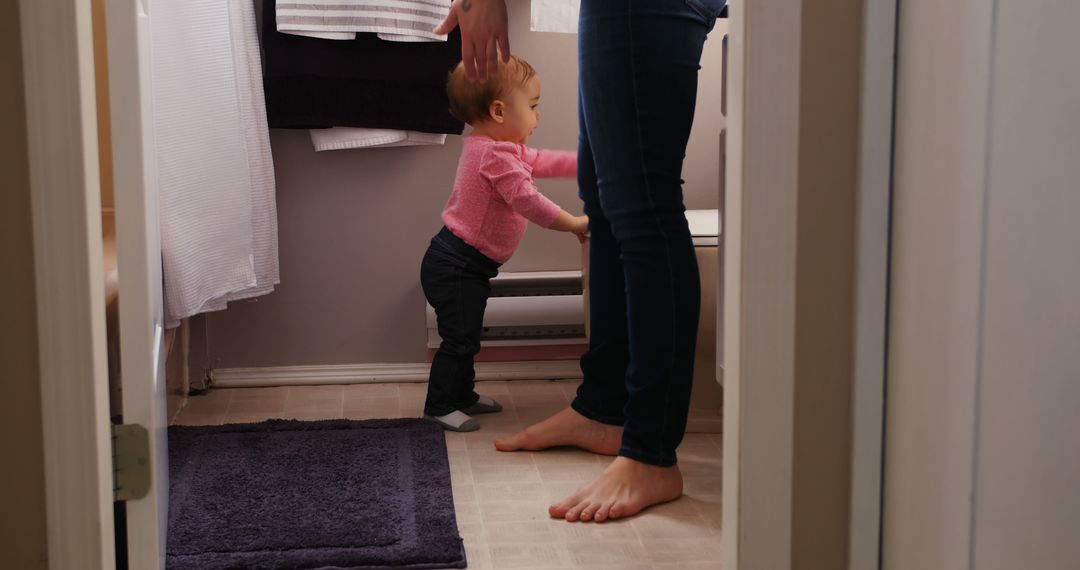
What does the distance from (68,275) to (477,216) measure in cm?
123

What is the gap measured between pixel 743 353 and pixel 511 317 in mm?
1456

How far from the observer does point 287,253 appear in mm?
2447

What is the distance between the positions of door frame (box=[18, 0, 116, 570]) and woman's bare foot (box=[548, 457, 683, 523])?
739 millimetres

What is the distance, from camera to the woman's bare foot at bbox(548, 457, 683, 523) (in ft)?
5.09

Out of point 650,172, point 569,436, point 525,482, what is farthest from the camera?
point 569,436

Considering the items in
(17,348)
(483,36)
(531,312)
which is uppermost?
(483,36)

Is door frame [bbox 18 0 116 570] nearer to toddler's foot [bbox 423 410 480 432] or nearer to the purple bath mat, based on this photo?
the purple bath mat

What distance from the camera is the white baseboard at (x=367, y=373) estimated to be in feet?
8.04

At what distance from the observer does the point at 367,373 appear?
2.49 metres

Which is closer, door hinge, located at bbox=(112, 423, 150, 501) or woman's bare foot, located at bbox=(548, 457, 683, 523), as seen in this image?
door hinge, located at bbox=(112, 423, 150, 501)

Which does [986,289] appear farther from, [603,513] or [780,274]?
[603,513]

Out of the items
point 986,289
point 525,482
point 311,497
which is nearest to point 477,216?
point 525,482

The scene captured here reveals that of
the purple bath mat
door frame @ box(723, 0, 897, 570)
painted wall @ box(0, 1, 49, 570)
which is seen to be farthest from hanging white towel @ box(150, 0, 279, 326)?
door frame @ box(723, 0, 897, 570)

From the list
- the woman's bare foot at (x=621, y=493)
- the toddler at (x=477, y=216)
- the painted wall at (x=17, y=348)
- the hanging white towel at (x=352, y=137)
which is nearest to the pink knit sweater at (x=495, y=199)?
the toddler at (x=477, y=216)
